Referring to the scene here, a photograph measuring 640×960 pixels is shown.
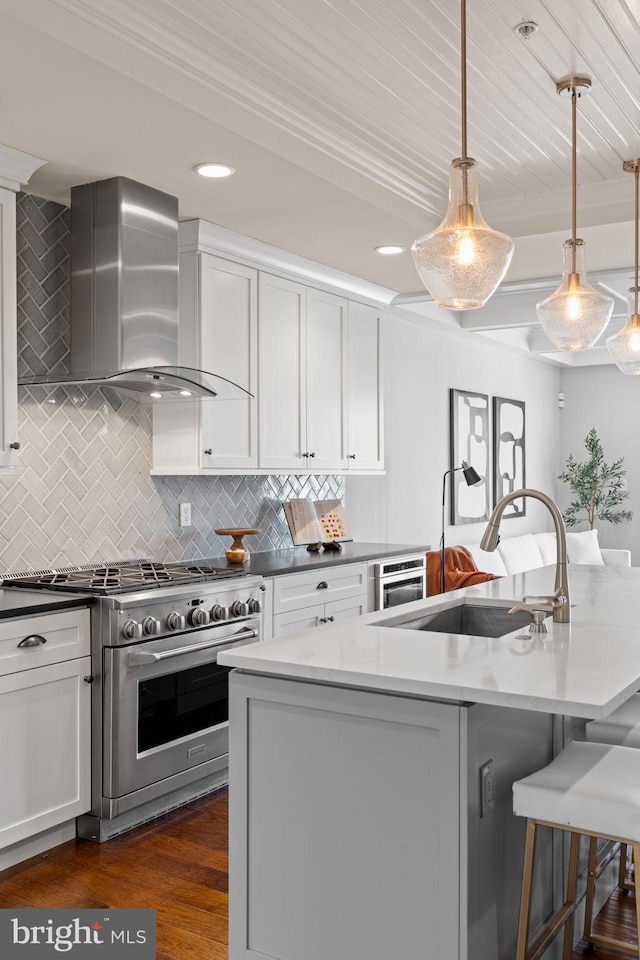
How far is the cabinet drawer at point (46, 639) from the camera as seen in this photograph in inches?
114

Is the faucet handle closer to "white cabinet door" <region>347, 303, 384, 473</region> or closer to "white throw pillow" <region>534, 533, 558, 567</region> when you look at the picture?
"white cabinet door" <region>347, 303, 384, 473</region>

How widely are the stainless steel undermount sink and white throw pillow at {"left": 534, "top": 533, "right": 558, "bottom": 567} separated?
5.02m

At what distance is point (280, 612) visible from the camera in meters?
4.19

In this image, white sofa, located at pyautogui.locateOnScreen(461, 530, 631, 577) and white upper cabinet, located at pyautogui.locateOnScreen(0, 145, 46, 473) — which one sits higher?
white upper cabinet, located at pyautogui.locateOnScreen(0, 145, 46, 473)

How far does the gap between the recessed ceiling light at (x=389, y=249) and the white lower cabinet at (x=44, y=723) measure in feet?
8.08

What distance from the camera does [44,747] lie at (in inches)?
120

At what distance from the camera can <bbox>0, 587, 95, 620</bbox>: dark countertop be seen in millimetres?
2924

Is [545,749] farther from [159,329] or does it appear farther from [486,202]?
[486,202]

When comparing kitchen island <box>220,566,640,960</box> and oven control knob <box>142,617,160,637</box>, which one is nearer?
kitchen island <box>220,566,640,960</box>

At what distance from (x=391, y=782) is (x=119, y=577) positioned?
189 cm

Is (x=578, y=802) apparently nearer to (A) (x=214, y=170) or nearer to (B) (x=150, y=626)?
(B) (x=150, y=626)

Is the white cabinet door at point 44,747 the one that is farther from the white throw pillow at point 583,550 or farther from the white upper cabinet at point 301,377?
the white throw pillow at point 583,550

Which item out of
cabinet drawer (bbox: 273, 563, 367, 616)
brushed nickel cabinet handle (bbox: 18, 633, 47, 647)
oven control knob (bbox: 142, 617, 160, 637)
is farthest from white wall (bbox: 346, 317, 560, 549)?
brushed nickel cabinet handle (bbox: 18, 633, 47, 647)

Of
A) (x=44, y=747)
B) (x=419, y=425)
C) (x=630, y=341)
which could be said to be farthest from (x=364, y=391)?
(x=44, y=747)
